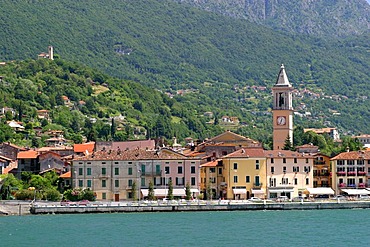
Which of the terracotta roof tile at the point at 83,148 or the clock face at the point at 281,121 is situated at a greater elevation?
the clock face at the point at 281,121

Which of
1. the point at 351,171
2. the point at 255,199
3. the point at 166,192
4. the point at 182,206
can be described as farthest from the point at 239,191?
the point at 351,171

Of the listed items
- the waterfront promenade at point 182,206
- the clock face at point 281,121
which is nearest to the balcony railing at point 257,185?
the waterfront promenade at point 182,206

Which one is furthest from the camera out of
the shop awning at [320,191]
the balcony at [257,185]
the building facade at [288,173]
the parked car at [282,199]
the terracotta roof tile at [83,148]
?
the terracotta roof tile at [83,148]

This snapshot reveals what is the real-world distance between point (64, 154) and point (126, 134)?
1764 inches

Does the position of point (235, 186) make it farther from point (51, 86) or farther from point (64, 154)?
point (51, 86)

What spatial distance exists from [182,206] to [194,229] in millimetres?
15522

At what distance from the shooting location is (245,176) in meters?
96.8

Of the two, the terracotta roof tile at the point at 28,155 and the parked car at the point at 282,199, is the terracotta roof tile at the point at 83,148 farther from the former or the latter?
the parked car at the point at 282,199

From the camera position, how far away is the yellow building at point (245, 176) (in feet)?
317

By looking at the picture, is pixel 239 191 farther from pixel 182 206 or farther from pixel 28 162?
pixel 28 162

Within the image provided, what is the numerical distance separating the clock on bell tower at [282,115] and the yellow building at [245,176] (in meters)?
25.0

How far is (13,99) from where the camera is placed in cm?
17600

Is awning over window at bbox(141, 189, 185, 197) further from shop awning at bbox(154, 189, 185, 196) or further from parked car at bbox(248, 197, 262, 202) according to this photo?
parked car at bbox(248, 197, 262, 202)

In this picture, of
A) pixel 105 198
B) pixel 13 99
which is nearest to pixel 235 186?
pixel 105 198
